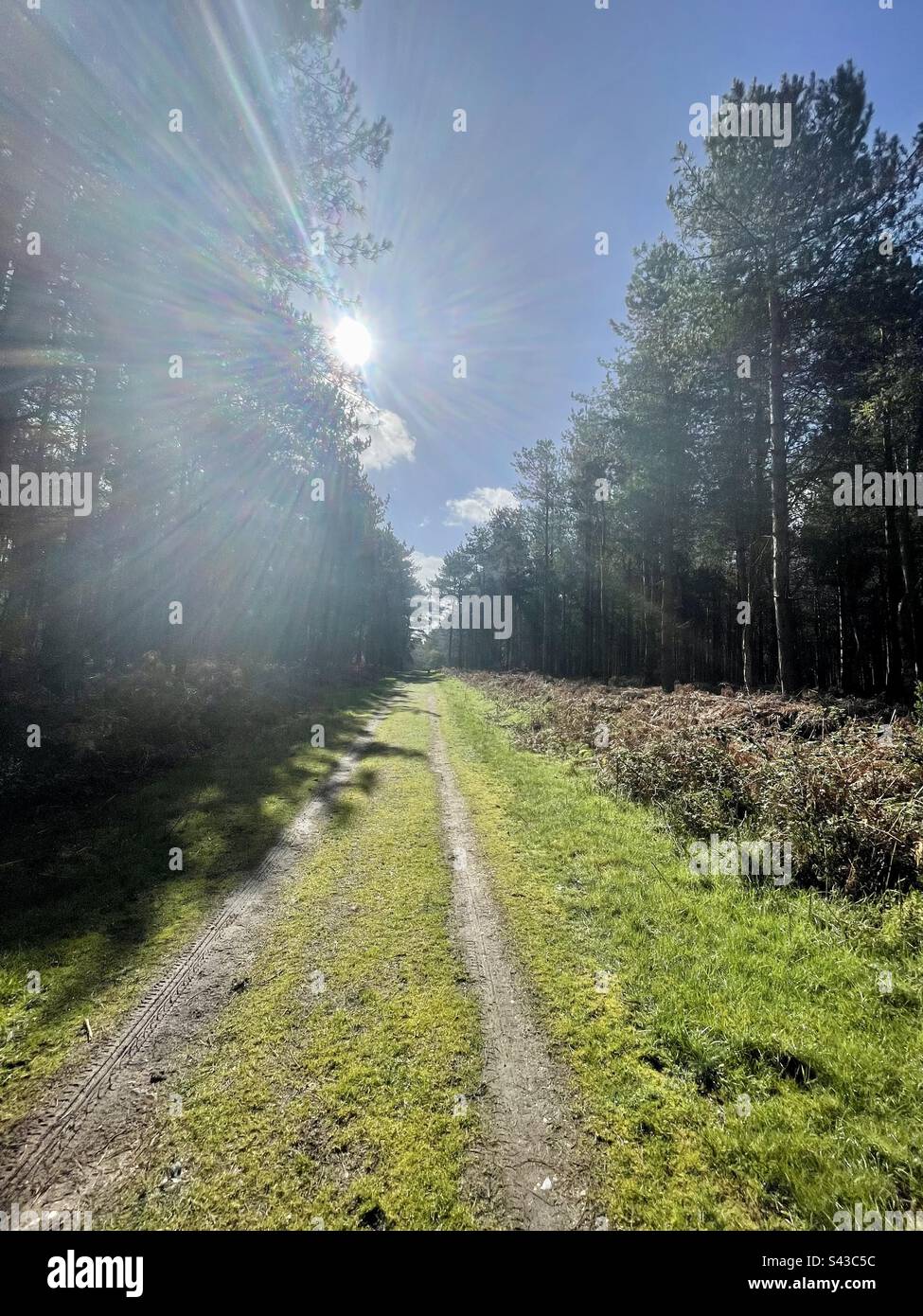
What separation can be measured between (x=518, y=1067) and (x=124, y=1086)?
268 cm

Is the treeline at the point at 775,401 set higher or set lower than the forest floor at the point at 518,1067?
higher

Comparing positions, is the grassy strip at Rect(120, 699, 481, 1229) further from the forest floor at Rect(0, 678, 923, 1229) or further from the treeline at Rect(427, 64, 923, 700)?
the treeline at Rect(427, 64, 923, 700)

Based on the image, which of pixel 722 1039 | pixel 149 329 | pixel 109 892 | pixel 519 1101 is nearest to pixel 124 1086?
pixel 519 1101

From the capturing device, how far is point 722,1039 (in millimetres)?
3596

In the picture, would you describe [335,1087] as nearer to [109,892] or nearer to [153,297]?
[109,892]

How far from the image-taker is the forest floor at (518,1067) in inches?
98.7

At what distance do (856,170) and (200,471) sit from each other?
2148cm

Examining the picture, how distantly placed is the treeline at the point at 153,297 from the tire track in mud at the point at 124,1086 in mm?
11077

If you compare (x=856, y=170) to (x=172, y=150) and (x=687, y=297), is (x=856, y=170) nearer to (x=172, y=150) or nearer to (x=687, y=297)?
(x=687, y=297)

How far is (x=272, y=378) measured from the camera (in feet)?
55.7

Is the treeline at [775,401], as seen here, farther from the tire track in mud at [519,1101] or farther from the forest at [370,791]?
the tire track in mud at [519,1101]

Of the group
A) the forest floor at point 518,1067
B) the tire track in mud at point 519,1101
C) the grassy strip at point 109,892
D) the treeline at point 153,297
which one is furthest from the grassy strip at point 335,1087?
the treeline at point 153,297

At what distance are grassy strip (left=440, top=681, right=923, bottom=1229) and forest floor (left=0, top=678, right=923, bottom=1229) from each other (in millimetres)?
17
